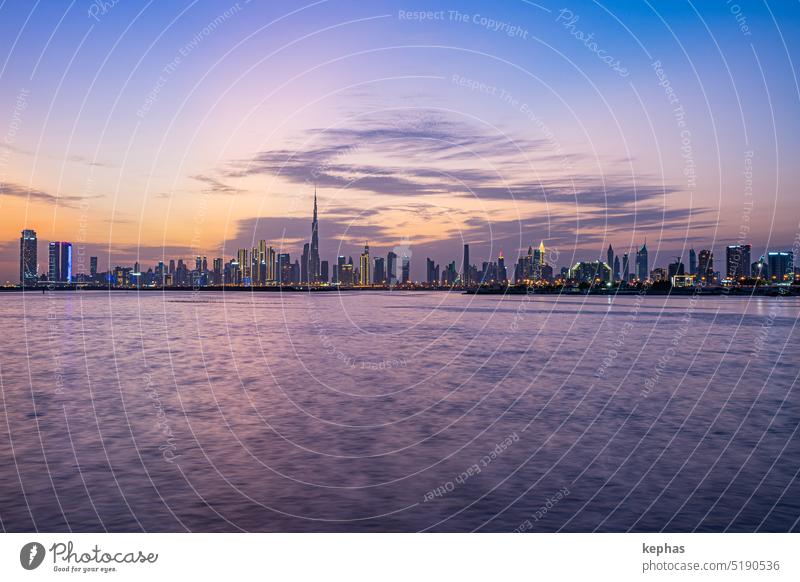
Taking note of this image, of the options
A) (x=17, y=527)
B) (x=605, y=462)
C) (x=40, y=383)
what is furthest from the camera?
(x=40, y=383)

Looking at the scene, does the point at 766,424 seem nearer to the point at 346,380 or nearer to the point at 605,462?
the point at 605,462

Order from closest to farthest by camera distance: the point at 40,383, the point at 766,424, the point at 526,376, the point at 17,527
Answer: the point at 17,527
the point at 766,424
the point at 40,383
the point at 526,376

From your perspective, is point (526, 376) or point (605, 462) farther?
point (526, 376)

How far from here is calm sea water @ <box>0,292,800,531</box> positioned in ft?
40.7

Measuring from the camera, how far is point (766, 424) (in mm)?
21125

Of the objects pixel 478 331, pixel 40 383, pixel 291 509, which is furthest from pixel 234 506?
pixel 478 331

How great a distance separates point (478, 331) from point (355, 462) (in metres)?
49.0
